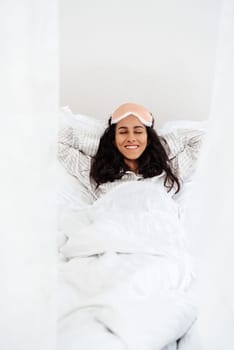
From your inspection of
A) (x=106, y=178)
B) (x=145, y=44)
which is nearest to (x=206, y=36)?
(x=145, y=44)

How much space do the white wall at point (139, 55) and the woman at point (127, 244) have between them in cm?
29

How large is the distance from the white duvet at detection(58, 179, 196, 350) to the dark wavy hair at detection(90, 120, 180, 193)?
0.23 meters

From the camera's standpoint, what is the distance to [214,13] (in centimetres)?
186

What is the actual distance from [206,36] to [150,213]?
1000 mm

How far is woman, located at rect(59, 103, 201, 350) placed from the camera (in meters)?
0.75

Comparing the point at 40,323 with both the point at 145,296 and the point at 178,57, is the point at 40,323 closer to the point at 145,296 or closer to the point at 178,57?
the point at 145,296

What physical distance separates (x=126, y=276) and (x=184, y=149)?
938 millimetres

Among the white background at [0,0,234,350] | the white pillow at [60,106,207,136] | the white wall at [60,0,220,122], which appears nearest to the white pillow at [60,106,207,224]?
the white pillow at [60,106,207,136]

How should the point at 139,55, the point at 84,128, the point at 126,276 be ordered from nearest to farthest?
the point at 126,276, the point at 84,128, the point at 139,55

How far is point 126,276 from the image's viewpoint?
908mm

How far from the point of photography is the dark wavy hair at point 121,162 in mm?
1660

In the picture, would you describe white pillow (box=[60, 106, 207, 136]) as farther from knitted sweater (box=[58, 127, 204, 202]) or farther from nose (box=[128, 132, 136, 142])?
nose (box=[128, 132, 136, 142])

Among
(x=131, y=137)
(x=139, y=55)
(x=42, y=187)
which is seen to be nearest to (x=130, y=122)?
(x=131, y=137)

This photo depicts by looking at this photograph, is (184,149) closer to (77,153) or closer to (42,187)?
(77,153)
